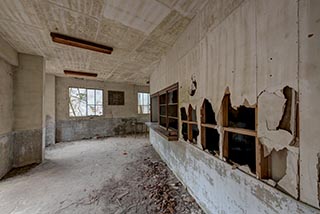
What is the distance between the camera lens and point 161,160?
4.40 m

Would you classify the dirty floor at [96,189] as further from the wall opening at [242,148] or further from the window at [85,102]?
the window at [85,102]

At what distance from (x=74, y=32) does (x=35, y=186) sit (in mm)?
3004

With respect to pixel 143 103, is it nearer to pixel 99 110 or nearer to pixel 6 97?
pixel 99 110

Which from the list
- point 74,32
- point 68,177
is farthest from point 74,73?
point 68,177

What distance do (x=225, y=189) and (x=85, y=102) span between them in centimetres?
749

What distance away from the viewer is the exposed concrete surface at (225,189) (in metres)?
1.13

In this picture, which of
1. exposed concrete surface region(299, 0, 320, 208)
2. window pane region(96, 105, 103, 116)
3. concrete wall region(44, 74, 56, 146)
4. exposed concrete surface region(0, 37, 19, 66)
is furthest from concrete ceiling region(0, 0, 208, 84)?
window pane region(96, 105, 103, 116)

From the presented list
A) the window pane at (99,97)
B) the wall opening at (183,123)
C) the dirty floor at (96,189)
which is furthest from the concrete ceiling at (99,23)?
the window pane at (99,97)

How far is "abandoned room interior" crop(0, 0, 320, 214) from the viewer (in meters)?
1.04

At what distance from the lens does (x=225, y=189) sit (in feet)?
5.52

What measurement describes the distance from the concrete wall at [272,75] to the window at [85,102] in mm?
7020

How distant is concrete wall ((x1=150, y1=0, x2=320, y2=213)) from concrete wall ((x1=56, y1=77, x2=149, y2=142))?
694 cm

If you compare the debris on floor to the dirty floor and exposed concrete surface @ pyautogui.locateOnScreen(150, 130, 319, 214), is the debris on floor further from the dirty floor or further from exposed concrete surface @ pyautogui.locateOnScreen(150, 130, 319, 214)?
exposed concrete surface @ pyautogui.locateOnScreen(150, 130, 319, 214)

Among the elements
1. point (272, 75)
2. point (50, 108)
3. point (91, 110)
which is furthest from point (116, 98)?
point (272, 75)
